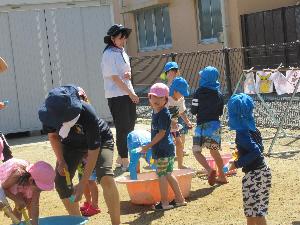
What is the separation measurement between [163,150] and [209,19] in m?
12.9

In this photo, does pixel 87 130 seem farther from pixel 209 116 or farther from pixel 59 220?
pixel 209 116

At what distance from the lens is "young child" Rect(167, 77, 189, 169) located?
289 inches

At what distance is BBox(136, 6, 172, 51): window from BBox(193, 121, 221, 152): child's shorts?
546 inches

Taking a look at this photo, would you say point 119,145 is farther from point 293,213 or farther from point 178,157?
point 293,213

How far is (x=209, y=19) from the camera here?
59.6 feet

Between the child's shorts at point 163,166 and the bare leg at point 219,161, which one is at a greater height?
the child's shorts at point 163,166

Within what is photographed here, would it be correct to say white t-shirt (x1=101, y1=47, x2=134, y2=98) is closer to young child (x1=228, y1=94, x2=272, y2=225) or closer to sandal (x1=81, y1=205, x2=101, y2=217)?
sandal (x1=81, y1=205, x2=101, y2=217)

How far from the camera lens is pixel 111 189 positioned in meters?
4.97

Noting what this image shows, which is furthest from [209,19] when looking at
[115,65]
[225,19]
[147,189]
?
[147,189]

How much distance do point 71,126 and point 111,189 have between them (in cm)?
75

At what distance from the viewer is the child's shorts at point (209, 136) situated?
652cm

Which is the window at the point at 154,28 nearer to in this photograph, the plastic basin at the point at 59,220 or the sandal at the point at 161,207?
the sandal at the point at 161,207

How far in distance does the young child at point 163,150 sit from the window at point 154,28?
14606 mm

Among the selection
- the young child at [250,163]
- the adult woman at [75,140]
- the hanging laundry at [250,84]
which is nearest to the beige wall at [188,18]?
the hanging laundry at [250,84]
